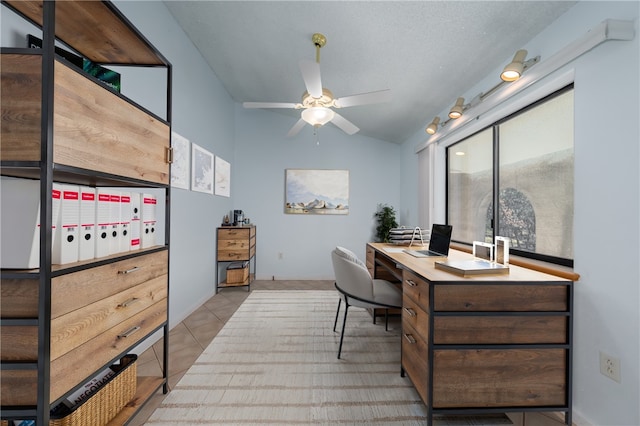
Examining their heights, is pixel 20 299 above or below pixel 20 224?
below

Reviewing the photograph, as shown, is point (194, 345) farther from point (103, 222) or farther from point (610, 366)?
point (610, 366)

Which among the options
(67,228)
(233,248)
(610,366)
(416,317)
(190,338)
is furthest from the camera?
(233,248)

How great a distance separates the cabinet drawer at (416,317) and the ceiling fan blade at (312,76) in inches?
Answer: 63.6

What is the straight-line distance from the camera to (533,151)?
210 centimetres

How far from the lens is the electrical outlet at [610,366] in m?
1.30

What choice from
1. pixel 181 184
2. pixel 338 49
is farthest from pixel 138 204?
pixel 338 49

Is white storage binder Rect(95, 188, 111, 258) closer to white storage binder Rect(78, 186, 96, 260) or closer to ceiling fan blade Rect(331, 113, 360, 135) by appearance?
white storage binder Rect(78, 186, 96, 260)

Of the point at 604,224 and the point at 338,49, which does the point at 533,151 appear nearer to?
the point at 604,224

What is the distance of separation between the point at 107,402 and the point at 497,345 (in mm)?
1925

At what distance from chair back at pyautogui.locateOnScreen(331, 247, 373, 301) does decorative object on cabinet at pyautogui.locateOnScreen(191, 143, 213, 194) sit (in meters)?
1.96

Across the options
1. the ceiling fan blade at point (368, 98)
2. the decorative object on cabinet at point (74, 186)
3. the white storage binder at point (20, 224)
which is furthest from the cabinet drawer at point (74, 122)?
the ceiling fan blade at point (368, 98)

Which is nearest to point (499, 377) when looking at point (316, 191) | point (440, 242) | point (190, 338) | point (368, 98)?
point (440, 242)

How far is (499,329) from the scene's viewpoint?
54.6 inches

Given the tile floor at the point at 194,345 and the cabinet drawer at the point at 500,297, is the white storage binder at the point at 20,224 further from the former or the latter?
the cabinet drawer at the point at 500,297
